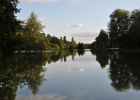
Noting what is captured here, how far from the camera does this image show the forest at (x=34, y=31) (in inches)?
818

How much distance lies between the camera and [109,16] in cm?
9794

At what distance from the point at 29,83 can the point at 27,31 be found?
5251 cm

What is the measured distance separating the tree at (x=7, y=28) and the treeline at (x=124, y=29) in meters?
60.2

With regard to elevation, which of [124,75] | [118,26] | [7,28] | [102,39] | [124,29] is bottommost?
[124,75]

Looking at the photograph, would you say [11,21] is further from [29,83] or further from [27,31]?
[27,31]

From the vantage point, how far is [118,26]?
9231cm

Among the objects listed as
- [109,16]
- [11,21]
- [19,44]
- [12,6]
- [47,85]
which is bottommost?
[47,85]

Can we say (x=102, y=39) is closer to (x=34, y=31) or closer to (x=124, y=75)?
(x=34, y=31)

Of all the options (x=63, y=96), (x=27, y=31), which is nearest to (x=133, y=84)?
(x=63, y=96)

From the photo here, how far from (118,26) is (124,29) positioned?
2787 mm

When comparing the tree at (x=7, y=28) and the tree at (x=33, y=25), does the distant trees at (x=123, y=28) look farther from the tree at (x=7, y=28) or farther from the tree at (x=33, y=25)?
the tree at (x=7, y=28)

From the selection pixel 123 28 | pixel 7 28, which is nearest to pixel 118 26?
pixel 123 28

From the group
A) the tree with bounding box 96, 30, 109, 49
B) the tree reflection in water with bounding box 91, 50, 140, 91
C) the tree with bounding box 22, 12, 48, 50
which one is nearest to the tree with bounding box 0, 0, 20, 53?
the tree reflection in water with bounding box 91, 50, 140, 91

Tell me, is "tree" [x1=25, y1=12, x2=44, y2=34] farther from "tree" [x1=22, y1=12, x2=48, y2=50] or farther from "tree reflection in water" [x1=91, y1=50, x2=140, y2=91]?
"tree reflection in water" [x1=91, y1=50, x2=140, y2=91]
